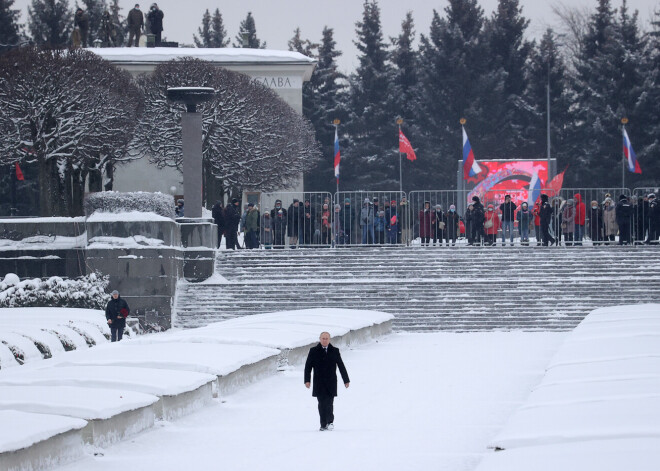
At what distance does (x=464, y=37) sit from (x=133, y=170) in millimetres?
22104

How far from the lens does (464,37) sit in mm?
67000

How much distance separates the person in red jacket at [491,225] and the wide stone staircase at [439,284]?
1333 mm

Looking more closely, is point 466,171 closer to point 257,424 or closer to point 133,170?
point 133,170

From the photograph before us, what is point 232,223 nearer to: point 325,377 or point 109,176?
point 109,176

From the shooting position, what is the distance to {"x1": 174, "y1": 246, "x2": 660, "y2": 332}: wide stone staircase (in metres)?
28.4

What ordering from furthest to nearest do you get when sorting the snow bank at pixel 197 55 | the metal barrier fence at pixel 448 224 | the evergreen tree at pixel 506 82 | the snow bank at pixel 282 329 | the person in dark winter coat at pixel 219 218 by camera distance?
1. the evergreen tree at pixel 506 82
2. the snow bank at pixel 197 55
3. the person in dark winter coat at pixel 219 218
4. the metal barrier fence at pixel 448 224
5. the snow bank at pixel 282 329

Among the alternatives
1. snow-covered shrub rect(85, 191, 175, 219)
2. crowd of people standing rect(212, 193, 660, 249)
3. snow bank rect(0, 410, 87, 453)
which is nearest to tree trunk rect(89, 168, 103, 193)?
crowd of people standing rect(212, 193, 660, 249)

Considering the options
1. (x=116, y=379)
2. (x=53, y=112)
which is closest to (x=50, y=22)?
(x=53, y=112)

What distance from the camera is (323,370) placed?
529 inches

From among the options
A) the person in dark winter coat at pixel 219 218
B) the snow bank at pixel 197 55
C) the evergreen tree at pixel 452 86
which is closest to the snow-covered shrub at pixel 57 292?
the person in dark winter coat at pixel 219 218

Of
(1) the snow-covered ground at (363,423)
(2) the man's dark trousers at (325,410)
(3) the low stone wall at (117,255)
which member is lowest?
(1) the snow-covered ground at (363,423)

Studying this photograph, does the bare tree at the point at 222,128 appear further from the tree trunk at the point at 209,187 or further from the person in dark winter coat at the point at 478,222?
the person in dark winter coat at the point at 478,222

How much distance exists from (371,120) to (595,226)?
118ft

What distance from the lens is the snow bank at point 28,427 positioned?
33.6 feet
